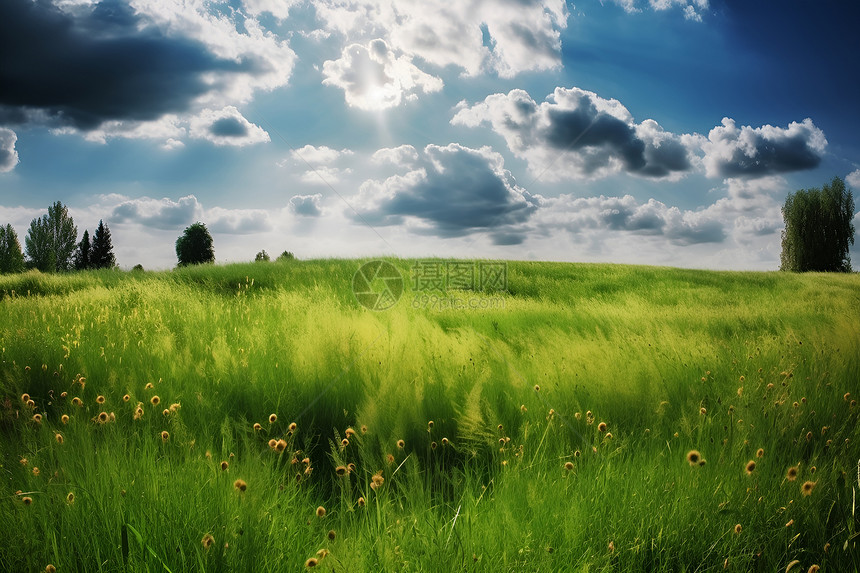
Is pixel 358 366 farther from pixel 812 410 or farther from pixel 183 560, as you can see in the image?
pixel 812 410

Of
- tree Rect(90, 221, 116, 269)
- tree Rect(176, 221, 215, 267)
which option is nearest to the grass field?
tree Rect(176, 221, 215, 267)

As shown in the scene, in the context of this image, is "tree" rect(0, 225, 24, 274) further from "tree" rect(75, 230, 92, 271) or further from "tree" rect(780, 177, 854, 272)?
"tree" rect(780, 177, 854, 272)

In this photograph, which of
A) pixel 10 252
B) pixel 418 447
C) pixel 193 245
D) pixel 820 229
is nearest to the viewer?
pixel 418 447

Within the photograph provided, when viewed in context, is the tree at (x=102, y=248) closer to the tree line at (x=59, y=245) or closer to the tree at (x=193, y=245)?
the tree line at (x=59, y=245)

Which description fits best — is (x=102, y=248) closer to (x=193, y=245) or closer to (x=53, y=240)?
(x=53, y=240)

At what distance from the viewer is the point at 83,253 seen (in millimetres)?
50719

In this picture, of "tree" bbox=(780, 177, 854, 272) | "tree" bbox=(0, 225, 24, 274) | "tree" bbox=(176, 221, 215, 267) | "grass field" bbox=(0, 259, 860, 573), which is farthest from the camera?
"tree" bbox=(0, 225, 24, 274)

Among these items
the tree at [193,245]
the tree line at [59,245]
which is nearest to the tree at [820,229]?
the tree at [193,245]

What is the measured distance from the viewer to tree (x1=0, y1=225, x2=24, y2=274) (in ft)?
152

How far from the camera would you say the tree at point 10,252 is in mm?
46250

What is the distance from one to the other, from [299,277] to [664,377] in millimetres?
11721

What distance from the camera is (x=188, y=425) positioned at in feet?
10.8

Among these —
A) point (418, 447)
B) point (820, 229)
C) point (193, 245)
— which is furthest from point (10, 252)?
point (820, 229)

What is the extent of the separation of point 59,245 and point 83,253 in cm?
318
